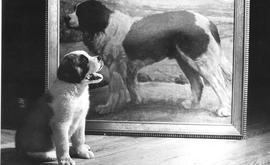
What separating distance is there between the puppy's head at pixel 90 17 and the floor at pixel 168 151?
0.52 metres

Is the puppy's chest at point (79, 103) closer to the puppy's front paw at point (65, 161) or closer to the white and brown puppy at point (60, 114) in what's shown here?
the white and brown puppy at point (60, 114)

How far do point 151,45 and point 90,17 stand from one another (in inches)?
12.5

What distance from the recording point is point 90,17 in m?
2.22

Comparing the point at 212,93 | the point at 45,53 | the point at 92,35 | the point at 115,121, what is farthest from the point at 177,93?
the point at 45,53

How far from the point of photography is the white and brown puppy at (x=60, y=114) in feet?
5.59

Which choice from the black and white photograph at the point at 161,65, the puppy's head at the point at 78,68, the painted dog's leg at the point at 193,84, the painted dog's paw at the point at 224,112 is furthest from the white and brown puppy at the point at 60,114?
the painted dog's paw at the point at 224,112

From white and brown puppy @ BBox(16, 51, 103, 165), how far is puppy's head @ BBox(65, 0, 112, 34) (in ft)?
1.41

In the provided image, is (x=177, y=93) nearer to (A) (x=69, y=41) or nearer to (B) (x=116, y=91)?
(B) (x=116, y=91)

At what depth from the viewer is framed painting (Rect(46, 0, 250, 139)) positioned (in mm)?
2174

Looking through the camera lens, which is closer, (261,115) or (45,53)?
(45,53)

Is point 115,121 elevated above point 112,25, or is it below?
below

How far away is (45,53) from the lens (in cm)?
222

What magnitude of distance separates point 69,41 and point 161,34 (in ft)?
1.42

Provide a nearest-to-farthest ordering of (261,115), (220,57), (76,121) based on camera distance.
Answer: (76,121) → (220,57) → (261,115)
